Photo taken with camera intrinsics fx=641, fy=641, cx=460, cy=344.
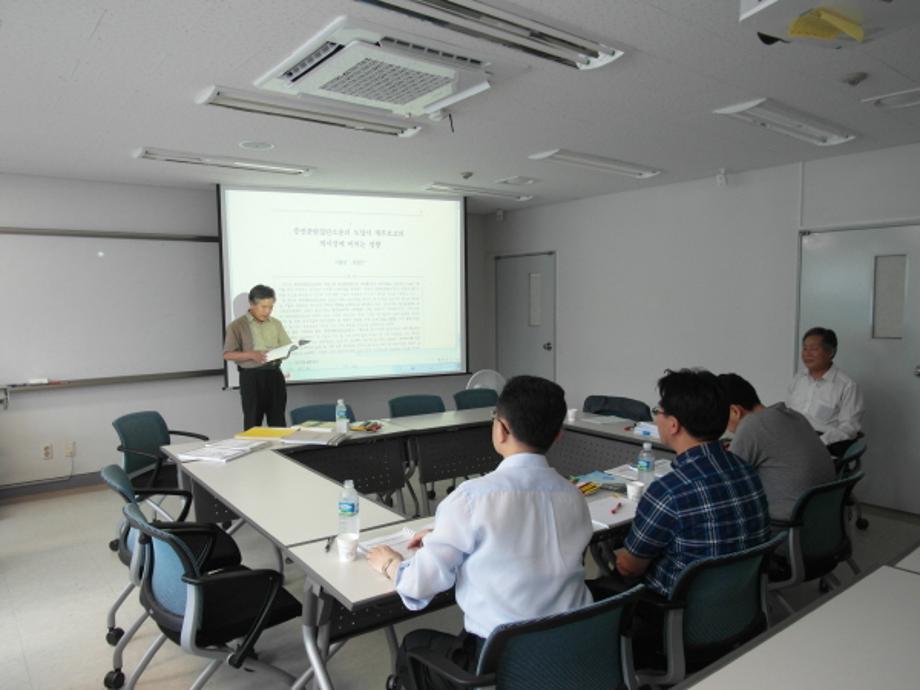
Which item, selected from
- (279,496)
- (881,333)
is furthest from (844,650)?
(881,333)

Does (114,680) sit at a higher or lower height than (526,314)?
lower

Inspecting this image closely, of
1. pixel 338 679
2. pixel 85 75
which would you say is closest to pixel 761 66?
pixel 85 75

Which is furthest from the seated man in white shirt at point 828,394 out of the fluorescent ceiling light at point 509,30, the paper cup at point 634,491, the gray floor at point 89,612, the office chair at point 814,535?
the fluorescent ceiling light at point 509,30

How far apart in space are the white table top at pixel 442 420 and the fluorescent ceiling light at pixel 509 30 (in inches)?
94.2

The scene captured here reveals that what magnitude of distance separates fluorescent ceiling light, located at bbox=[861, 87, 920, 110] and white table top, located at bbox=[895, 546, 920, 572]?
2436 millimetres

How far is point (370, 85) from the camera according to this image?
301 cm

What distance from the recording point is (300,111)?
351cm

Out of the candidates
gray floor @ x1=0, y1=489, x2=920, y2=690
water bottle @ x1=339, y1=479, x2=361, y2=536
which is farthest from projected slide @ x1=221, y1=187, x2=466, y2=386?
water bottle @ x1=339, y1=479, x2=361, y2=536

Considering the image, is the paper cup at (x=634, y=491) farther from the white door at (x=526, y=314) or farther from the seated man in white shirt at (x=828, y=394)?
the white door at (x=526, y=314)

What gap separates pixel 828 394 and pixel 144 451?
177 inches

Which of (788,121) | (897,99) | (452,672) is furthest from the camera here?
(788,121)

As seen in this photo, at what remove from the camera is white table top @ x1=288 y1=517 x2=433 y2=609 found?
1.80 meters

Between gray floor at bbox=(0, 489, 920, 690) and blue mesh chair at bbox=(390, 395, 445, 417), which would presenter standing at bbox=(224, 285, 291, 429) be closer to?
blue mesh chair at bbox=(390, 395, 445, 417)

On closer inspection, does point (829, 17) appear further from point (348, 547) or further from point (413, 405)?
point (413, 405)
